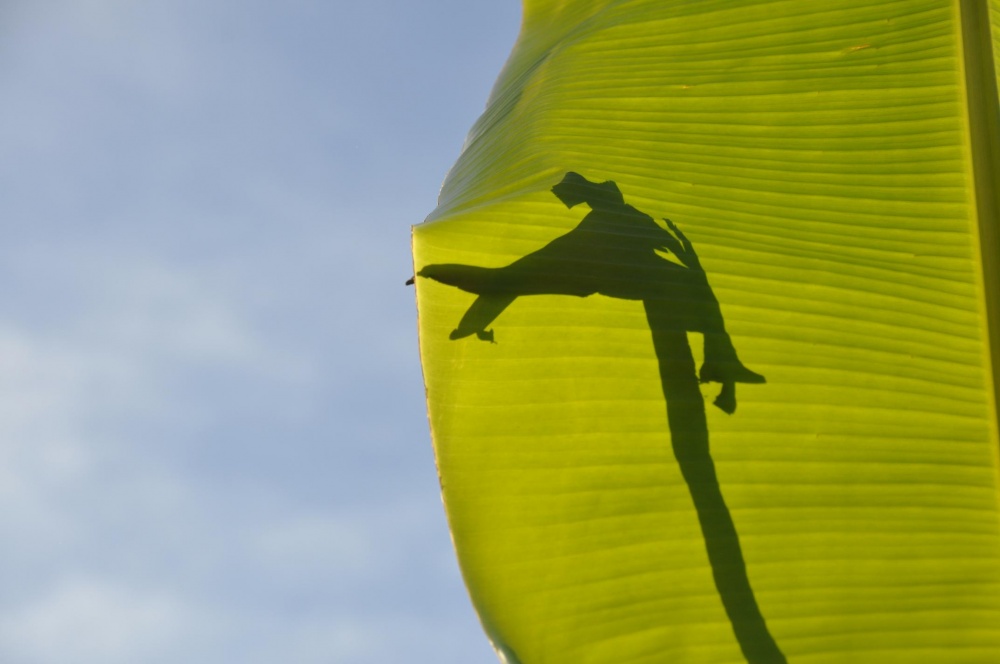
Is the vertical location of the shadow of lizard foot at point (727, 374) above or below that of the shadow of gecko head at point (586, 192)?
below

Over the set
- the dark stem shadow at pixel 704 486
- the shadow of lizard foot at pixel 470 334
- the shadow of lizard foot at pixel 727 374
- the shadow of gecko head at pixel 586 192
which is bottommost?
the dark stem shadow at pixel 704 486

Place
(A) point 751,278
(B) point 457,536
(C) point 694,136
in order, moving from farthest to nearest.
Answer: (C) point 694,136 → (A) point 751,278 → (B) point 457,536

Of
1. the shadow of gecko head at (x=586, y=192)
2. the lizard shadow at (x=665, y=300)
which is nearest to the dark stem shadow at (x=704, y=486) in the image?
the lizard shadow at (x=665, y=300)

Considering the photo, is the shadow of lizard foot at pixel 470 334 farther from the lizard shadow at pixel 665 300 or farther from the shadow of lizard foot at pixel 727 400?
the shadow of lizard foot at pixel 727 400

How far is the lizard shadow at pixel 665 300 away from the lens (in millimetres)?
643

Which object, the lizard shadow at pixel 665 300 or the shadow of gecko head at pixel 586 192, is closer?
the lizard shadow at pixel 665 300

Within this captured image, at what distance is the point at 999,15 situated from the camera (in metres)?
0.91

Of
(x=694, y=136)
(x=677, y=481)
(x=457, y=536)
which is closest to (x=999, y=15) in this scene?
(x=694, y=136)

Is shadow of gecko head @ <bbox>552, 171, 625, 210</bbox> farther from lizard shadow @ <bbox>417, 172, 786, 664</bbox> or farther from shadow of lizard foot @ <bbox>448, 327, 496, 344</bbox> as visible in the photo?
shadow of lizard foot @ <bbox>448, 327, 496, 344</bbox>

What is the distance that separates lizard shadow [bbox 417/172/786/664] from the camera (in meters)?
0.64

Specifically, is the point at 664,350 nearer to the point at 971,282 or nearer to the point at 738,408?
the point at 738,408

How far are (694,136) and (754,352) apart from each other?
0.28 m

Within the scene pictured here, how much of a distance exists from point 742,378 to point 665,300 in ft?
0.32

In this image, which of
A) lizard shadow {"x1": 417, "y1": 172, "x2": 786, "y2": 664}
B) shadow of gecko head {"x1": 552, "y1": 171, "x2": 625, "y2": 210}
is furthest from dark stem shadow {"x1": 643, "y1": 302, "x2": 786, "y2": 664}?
shadow of gecko head {"x1": 552, "y1": 171, "x2": 625, "y2": 210}
